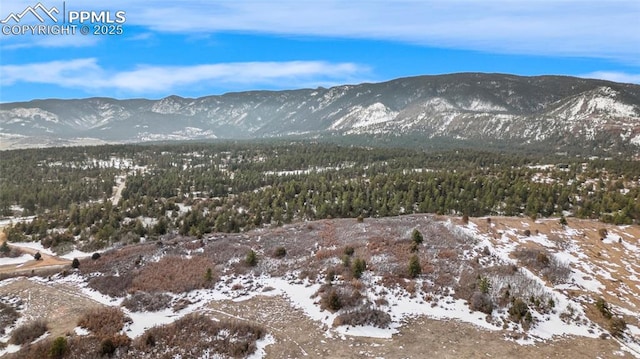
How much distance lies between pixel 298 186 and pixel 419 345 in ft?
255

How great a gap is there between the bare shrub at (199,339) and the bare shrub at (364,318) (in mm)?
6051

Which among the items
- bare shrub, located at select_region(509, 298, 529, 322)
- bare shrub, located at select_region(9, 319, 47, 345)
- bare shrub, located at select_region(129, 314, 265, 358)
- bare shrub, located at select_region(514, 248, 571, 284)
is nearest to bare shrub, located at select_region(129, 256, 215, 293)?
bare shrub, located at select_region(129, 314, 265, 358)

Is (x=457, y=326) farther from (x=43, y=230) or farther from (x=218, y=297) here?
(x=43, y=230)

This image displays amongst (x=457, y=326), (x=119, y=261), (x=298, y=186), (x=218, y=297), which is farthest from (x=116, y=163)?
(x=457, y=326)

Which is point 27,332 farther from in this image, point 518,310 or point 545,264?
point 545,264

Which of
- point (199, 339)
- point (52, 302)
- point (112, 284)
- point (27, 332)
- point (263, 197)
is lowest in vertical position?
point (263, 197)

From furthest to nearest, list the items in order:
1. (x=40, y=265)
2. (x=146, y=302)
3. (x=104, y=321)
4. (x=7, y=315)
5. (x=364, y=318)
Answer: (x=40, y=265) < (x=146, y=302) < (x=7, y=315) < (x=364, y=318) < (x=104, y=321)

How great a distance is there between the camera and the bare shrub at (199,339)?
80.9 feet

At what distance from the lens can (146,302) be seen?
3192cm

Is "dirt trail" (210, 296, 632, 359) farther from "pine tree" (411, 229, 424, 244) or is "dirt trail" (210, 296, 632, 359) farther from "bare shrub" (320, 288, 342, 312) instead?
"pine tree" (411, 229, 424, 244)

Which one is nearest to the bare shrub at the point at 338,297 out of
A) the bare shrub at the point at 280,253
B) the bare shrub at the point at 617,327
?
the bare shrub at the point at 280,253

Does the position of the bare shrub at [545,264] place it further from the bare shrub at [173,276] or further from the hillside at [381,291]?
the bare shrub at [173,276]

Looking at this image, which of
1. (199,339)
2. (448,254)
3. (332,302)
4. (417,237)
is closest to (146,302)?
(199,339)

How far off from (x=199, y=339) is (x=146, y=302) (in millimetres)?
8631
